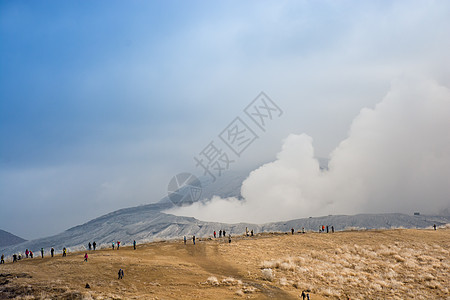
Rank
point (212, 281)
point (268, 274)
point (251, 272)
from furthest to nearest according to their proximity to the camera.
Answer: point (251, 272) < point (268, 274) < point (212, 281)

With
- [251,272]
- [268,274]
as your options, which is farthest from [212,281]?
[268,274]

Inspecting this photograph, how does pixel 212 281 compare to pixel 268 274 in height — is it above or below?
above

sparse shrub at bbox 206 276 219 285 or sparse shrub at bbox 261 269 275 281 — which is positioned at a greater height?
sparse shrub at bbox 206 276 219 285

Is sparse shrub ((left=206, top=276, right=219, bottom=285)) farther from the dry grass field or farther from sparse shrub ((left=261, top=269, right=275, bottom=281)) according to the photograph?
sparse shrub ((left=261, top=269, right=275, bottom=281))

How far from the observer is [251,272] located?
4138 cm

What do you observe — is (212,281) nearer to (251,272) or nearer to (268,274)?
(251,272)

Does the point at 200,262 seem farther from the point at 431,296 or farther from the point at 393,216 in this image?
the point at 393,216

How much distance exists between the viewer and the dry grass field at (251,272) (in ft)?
109

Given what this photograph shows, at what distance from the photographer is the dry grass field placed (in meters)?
33.2

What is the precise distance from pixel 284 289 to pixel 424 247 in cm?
3244

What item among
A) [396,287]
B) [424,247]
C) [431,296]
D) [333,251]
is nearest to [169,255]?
[333,251]

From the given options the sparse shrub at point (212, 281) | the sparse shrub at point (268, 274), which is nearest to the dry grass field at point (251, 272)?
the sparse shrub at point (212, 281)

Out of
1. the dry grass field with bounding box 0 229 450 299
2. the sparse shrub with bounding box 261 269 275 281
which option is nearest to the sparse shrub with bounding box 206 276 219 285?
the dry grass field with bounding box 0 229 450 299

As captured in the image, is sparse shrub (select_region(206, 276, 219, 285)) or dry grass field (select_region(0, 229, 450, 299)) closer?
dry grass field (select_region(0, 229, 450, 299))
